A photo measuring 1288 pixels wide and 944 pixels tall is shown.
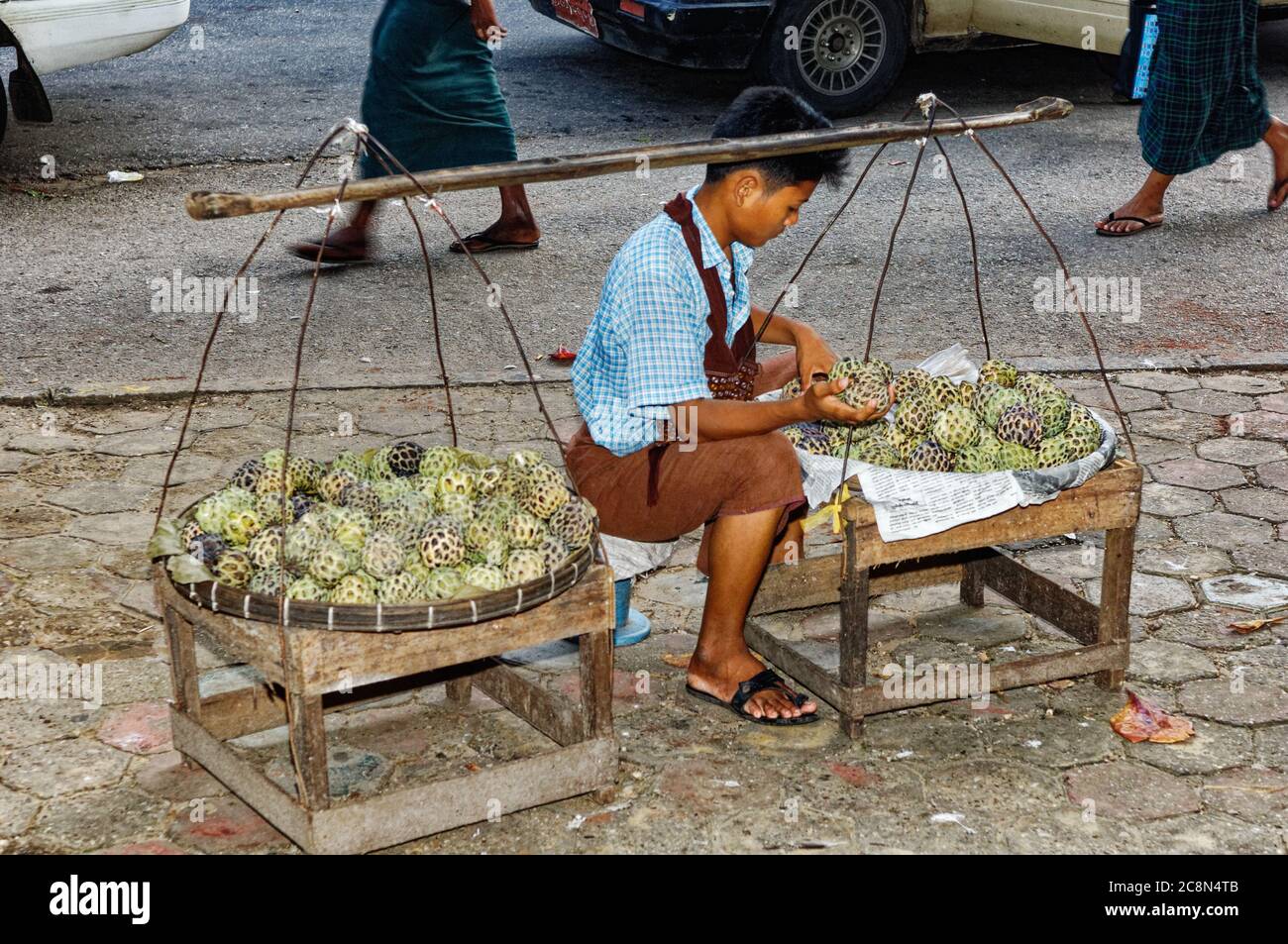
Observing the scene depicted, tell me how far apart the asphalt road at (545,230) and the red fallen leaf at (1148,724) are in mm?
2534

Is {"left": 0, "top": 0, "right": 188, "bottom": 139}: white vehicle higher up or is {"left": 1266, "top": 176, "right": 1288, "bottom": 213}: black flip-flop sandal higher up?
{"left": 0, "top": 0, "right": 188, "bottom": 139}: white vehicle

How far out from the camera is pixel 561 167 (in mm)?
3117

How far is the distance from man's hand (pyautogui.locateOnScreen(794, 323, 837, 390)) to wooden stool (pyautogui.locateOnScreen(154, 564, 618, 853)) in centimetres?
94

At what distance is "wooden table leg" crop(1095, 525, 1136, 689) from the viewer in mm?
3770

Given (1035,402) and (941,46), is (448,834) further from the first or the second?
(941,46)

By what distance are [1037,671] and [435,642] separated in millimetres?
1541

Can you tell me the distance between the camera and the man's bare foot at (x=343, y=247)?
22.8 feet

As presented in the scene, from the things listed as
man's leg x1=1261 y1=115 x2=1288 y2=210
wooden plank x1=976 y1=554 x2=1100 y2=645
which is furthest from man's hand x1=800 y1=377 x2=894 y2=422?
man's leg x1=1261 y1=115 x2=1288 y2=210

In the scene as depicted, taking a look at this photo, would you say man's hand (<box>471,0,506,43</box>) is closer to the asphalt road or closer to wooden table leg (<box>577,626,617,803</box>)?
the asphalt road

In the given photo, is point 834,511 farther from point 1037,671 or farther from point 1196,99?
point 1196,99

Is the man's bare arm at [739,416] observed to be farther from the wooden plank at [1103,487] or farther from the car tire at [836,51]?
the car tire at [836,51]

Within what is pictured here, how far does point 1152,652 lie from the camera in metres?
4.09

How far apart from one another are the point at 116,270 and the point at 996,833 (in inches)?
201

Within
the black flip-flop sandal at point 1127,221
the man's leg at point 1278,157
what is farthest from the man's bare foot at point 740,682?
the man's leg at point 1278,157
